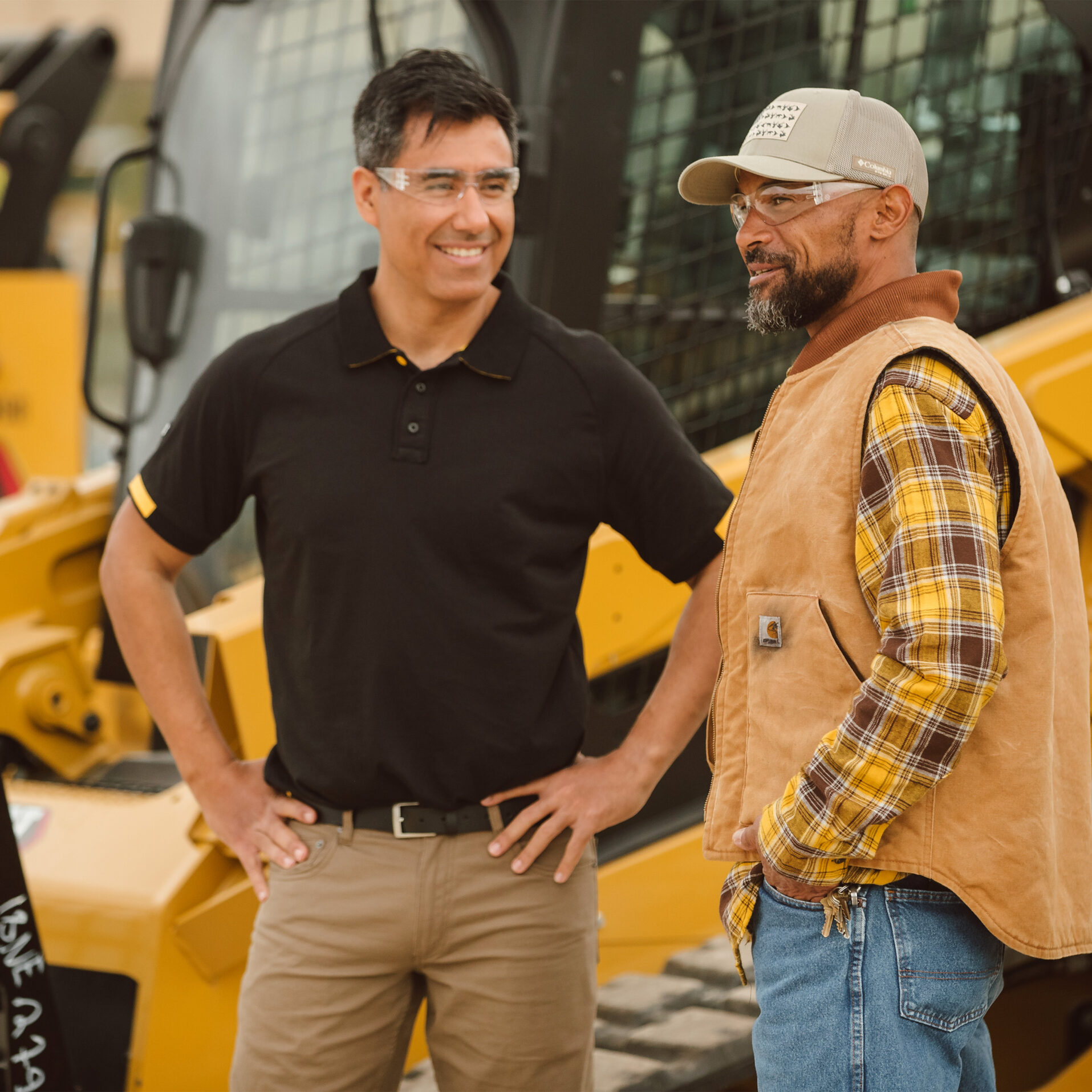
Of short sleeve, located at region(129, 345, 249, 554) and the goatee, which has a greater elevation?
the goatee

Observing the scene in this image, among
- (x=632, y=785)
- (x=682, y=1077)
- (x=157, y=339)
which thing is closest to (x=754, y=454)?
(x=632, y=785)

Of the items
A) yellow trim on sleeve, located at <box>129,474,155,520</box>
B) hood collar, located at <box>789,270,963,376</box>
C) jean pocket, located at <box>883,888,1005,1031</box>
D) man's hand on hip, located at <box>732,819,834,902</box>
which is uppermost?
hood collar, located at <box>789,270,963,376</box>

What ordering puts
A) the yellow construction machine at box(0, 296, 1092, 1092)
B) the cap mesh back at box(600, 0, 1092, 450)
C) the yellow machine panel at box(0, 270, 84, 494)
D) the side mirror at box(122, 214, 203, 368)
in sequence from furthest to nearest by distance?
the yellow machine panel at box(0, 270, 84, 494), the side mirror at box(122, 214, 203, 368), the cap mesh back at box(600, 0, 1092, 450), the yellow construction machine at box(0, 296, 1092, 1092)

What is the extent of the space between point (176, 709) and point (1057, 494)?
1291 mm

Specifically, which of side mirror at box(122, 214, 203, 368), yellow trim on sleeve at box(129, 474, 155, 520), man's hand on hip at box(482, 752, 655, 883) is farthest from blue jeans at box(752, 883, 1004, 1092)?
side mirror at box(122, 214, 203, 368)

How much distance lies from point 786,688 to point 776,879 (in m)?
0.20

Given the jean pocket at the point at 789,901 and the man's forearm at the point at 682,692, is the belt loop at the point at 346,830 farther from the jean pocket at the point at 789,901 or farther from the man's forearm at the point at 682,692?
the jean pocket at the point at 789,901

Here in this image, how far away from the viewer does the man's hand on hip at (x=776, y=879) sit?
142 cm

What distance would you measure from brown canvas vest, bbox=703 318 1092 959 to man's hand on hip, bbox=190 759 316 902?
0.69m

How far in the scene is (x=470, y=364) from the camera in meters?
1.91

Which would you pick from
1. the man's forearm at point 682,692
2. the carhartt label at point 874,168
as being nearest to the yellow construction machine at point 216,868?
the man's forearm at point 682,692

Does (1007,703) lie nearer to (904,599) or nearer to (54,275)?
(904,599)

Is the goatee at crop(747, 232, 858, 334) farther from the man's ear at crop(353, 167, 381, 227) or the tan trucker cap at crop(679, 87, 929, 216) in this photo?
the man's ear at crop(353, 167, 381, 227)

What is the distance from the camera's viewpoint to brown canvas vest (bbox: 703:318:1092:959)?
1.38 meters
